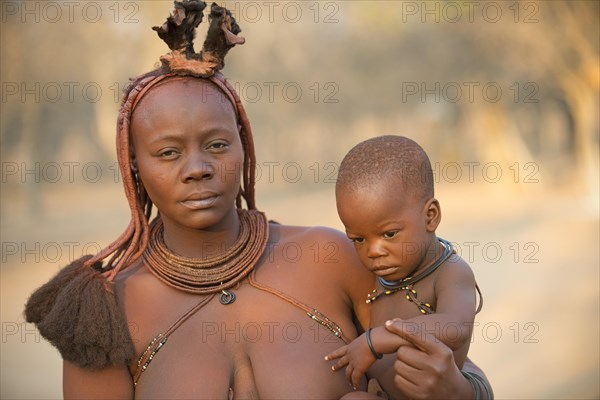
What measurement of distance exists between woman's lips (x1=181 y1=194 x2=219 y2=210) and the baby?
436 mm

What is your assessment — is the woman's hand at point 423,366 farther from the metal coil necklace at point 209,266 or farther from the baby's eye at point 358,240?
the metal coil necklace at point 209,266

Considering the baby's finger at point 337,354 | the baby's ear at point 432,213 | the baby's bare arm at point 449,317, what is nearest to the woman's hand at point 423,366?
the baby's bare arm at point 449,317

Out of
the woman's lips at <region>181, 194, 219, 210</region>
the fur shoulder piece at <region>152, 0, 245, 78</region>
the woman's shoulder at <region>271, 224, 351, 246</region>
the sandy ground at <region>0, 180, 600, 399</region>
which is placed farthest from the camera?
the sandy ground at <region>0, 180, 600, 399</region>

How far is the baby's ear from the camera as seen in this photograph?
329 cm

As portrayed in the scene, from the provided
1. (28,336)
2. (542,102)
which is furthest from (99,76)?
(542,102)

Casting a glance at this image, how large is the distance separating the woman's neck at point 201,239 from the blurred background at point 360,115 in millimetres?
8268

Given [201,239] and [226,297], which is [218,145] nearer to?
[201,239]

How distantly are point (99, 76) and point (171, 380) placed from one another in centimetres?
1444

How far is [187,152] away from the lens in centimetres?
331

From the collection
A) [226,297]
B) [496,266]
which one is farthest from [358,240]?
[496,266]

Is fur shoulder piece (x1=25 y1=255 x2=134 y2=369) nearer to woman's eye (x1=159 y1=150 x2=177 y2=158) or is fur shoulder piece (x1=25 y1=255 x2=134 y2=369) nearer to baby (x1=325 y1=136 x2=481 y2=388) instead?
woman's eye (x1=159 y1=150 x2=177 y2=158)

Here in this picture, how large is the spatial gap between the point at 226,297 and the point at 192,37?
945 millimetres

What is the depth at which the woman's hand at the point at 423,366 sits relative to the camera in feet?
9.81

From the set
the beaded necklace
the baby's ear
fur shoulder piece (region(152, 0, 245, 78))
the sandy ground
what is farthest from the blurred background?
fur shoulder piece (region(152, 0, 245, 78))
